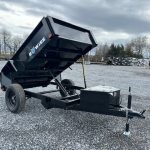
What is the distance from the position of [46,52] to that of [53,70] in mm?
1258

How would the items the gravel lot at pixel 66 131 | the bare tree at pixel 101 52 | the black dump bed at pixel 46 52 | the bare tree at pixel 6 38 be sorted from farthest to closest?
the bare tree at pixel 6 38 < the bare tree at pixel 101 52 < the black dump bed at pixel 46 52 < the gravel lot at pixel 66 131

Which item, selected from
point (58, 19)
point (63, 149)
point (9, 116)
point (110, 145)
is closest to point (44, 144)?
point (63, 149)

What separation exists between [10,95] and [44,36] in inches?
77.3

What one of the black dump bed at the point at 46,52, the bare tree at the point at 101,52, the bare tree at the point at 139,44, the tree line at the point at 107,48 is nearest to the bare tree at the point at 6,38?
the tree line at the point at 107,48

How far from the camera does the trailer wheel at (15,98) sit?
21.3ft

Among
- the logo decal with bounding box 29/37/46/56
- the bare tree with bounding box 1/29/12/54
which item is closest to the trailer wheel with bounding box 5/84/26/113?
the logo decal with bounding box 29/37/46/56

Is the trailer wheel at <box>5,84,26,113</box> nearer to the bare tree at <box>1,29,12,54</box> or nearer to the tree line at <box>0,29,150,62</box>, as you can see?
the tree line at <box>0,29,150,62</box>

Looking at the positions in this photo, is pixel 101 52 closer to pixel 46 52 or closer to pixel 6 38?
pixel 6 38

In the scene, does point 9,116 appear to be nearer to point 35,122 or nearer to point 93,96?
point 35,122

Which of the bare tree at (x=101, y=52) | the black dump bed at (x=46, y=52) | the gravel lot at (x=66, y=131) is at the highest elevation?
the bare tree at (x=101, y=52)

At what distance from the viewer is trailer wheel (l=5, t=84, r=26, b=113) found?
650cm

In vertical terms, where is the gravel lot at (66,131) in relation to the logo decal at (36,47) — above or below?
below

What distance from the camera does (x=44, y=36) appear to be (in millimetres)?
5938

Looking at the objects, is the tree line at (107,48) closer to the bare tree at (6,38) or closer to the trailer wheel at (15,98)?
the bare tree at (6,38)
